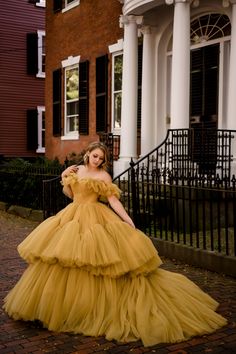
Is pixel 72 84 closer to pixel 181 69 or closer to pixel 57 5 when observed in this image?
pixel 57 5

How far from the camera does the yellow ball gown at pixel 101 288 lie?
177 inches

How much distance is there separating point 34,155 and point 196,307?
1969 cm

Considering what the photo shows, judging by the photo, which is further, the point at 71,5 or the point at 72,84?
the point at 72,84

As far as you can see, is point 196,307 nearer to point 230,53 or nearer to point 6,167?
point 230,53

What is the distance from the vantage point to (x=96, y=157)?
497 centimetres

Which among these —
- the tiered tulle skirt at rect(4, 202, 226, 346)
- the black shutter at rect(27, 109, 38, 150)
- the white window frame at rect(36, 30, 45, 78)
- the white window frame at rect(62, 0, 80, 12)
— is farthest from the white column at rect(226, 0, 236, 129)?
the white window frame at rect(36, 30, 45, 78)

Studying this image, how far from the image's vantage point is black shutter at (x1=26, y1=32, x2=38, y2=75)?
77.2 feet

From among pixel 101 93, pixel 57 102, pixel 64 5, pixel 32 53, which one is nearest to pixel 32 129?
pixel 32 53

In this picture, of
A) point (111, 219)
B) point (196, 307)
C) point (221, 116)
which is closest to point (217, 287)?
point (196, 307)

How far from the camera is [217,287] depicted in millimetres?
6203

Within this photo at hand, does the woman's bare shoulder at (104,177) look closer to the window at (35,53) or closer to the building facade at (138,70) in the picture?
the building facade at (138,70)

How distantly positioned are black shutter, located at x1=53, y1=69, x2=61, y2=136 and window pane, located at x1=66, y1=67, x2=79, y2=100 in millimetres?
454

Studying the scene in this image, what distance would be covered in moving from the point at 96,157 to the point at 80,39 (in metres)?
11.7

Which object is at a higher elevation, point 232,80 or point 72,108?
point 232,80
